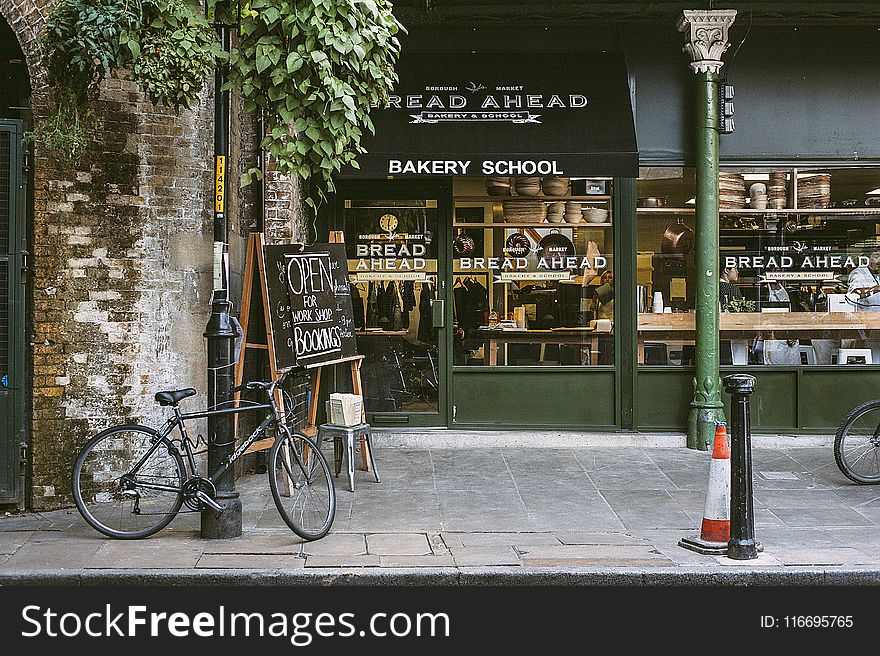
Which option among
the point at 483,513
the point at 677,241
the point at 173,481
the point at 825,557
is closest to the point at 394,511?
the point at 483,513

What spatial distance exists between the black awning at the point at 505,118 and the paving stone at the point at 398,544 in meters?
4.22

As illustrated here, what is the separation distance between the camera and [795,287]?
421 inches

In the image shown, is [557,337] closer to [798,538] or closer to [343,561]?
[798,538]

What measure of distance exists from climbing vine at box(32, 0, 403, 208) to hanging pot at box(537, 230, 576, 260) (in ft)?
12.8

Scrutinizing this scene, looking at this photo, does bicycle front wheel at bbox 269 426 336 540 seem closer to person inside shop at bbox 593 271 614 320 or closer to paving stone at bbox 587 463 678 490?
paving stone at bbox 587 463 678 490

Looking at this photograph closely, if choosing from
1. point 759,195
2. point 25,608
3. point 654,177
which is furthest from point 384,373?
point 25,608

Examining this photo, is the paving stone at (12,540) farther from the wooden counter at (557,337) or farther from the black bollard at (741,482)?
the wooden counter at (557,337)

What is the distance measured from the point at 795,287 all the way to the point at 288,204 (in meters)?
5.89

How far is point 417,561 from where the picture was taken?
20.6ft

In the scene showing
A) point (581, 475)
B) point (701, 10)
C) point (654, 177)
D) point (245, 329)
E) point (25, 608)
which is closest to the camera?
point (25, 608)

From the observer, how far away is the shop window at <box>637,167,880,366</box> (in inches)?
418

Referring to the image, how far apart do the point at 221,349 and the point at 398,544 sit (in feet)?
6.51

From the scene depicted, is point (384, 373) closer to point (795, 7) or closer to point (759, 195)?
point (759, 195)

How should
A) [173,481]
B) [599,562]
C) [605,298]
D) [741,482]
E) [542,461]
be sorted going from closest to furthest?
[599,562], [741,482], [173,481], [542,461], [605,298]
